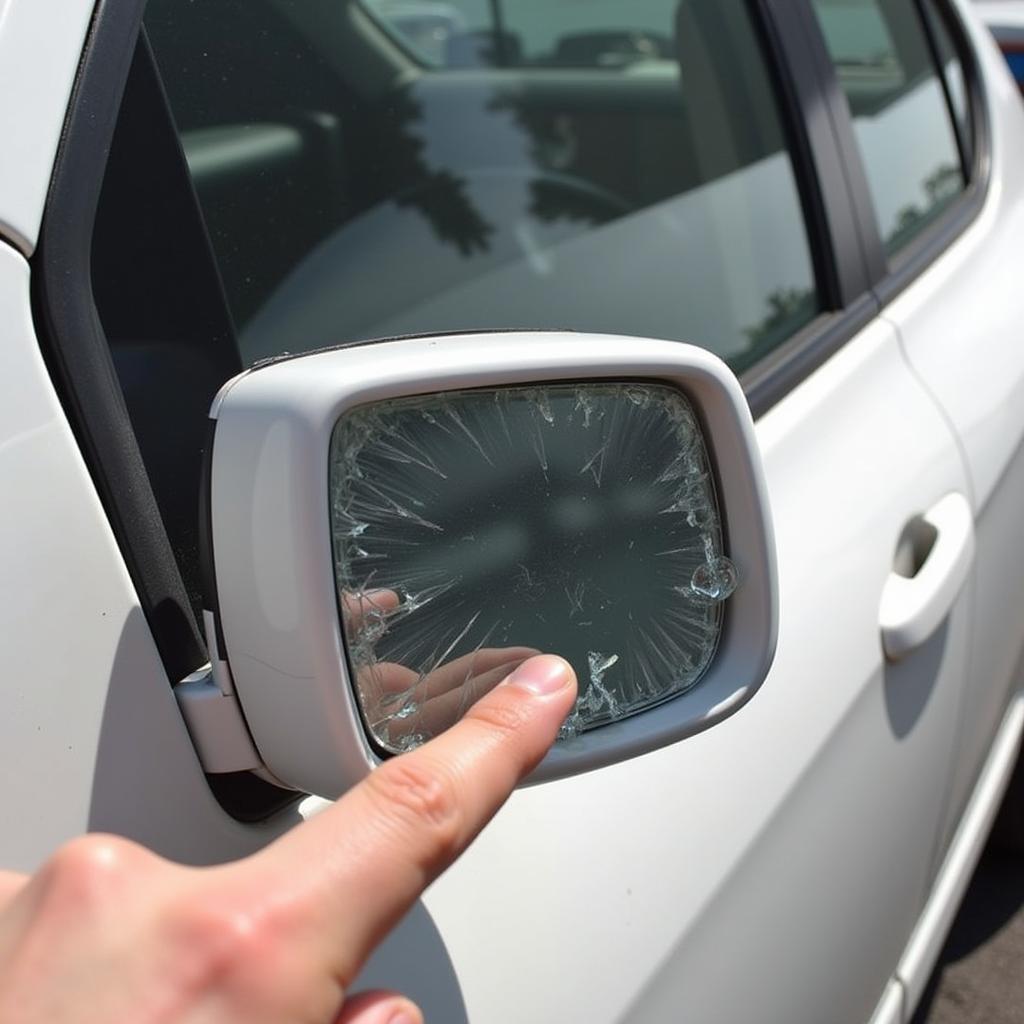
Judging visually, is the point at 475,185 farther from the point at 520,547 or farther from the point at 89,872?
the point at 89,872

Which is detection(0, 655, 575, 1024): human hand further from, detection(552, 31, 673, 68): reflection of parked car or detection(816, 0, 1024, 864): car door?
detection(552, 31, 673, 68): reflection of parked car

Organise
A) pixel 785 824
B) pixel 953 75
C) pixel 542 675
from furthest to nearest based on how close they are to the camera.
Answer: pixel 953 75
pixel 785 824
pixel 542 675

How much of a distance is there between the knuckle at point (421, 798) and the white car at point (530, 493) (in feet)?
0.37

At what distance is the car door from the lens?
201 cm

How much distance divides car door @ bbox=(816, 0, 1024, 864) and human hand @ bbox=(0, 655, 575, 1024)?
1.49 m

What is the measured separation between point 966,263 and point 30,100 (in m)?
1.84

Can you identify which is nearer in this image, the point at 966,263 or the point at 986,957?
the point at 966,263

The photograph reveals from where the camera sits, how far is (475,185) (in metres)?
2.36

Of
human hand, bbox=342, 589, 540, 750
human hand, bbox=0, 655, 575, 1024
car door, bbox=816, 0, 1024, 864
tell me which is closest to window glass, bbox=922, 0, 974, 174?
car door, bbox=816, 0, 1024, 864

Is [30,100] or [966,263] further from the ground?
Answer: [30,100]

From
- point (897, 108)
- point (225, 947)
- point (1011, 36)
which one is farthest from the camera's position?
point (1011, 36)

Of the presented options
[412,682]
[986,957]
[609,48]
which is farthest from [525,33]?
[412,682]

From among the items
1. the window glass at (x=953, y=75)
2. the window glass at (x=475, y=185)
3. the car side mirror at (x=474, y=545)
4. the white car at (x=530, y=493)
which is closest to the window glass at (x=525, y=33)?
the window glass at (x=475, y=185)

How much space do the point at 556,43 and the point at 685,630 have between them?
2.74 metres
